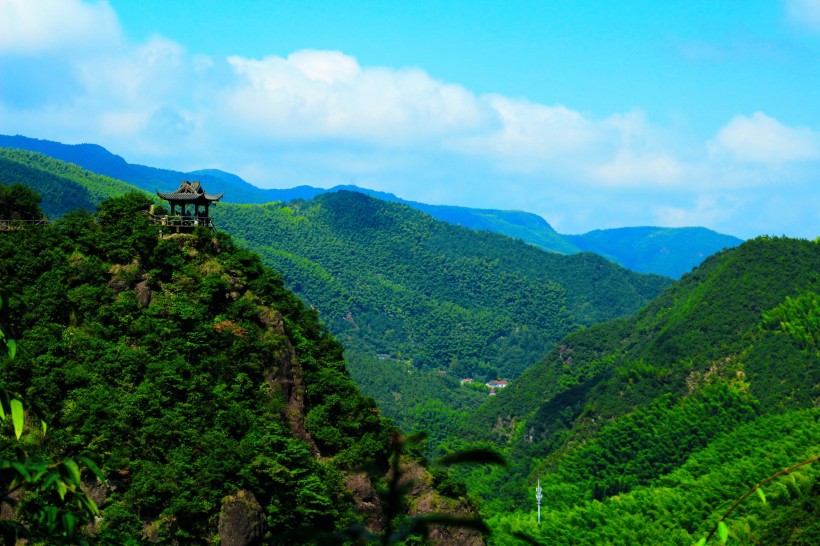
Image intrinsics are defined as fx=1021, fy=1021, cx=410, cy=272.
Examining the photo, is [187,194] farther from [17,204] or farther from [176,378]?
[176,378]

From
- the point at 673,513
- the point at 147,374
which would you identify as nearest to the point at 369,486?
the point at 147,374

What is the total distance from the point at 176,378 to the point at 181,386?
1.80ft

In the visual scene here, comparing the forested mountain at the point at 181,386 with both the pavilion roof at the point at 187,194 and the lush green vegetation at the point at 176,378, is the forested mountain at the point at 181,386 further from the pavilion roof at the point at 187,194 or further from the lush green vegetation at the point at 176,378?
the pavilion roof at the point at 187,194

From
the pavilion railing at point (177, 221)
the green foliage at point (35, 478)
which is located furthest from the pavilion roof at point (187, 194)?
the green foliage at point (35, 478)

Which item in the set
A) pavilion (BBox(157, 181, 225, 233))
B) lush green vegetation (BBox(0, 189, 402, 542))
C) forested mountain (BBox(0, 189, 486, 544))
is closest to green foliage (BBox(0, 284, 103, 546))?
forested mountain (BBox(0, 189, 486, 544))

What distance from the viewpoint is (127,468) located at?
54.2 m

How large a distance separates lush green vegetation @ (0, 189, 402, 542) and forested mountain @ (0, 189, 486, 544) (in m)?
0.09

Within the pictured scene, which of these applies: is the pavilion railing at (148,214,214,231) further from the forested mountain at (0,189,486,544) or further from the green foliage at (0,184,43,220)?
the green foliage at (0,184,43,220)

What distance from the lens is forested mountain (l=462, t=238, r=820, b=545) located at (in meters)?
93.4

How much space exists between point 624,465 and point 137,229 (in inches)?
3039

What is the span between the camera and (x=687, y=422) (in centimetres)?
12700

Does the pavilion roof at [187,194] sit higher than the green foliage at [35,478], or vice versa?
the pavilion roof at [187,194]

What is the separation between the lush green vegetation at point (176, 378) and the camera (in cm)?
5425

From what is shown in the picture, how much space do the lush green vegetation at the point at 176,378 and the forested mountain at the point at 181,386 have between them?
0.30 feet
